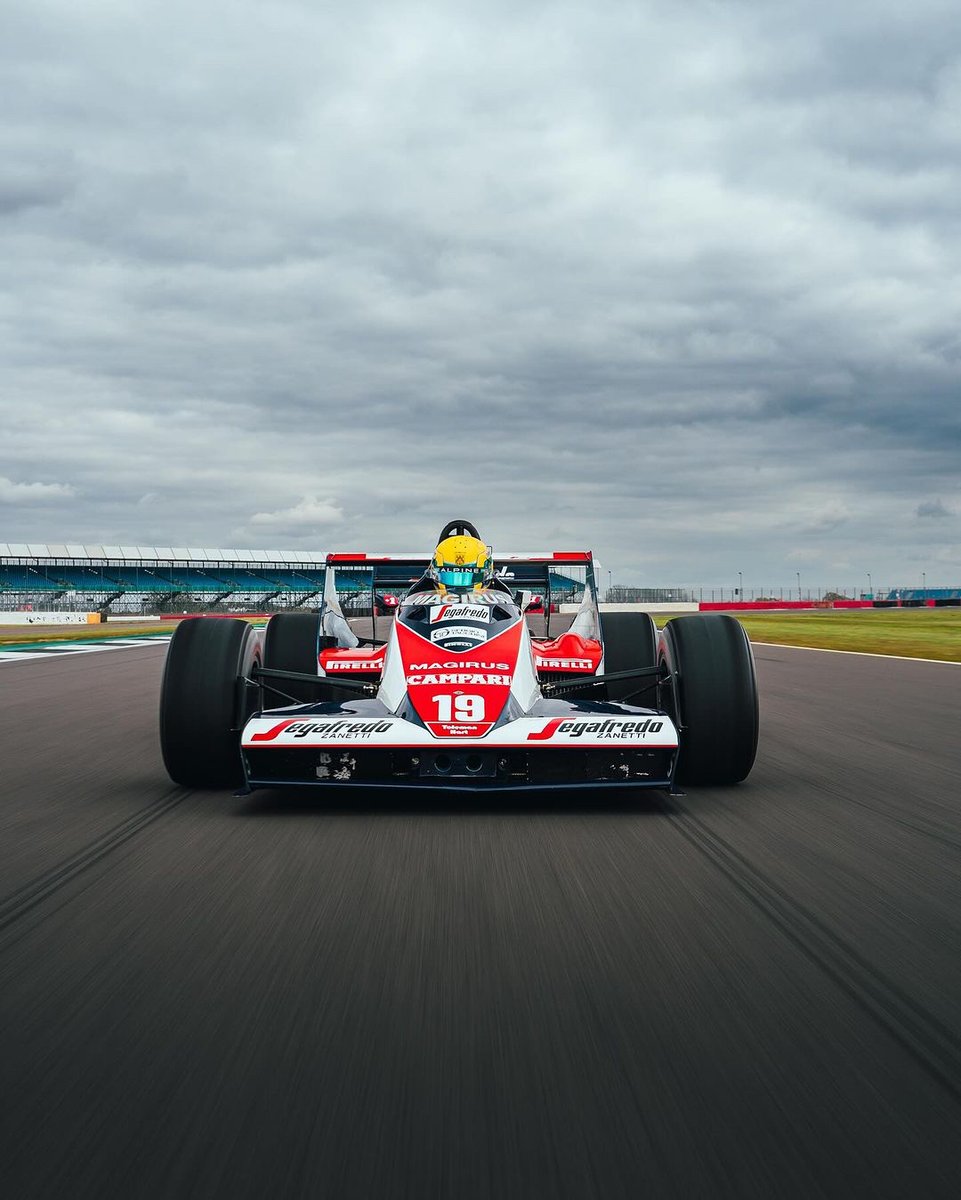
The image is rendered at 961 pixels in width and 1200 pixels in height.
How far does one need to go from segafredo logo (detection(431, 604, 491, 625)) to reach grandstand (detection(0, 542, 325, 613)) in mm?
73048

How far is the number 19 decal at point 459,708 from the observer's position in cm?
553

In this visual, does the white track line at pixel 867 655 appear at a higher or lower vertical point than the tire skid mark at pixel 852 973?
lower

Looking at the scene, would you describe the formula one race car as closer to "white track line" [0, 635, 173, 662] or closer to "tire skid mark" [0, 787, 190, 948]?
"tire skid mark" [0, 787, 190, 948]

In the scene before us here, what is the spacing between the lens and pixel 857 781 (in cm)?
647

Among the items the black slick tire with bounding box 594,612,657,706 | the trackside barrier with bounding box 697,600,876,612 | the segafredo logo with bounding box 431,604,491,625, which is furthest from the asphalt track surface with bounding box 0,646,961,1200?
the trackside barrier with bounding box 697,600,876,612

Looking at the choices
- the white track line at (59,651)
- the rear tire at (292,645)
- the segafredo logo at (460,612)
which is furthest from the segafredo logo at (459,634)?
the white track line at (59,651)

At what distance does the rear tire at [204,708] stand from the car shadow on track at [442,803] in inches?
11.0

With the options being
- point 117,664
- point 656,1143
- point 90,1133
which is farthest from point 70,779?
Answer: point 117,664

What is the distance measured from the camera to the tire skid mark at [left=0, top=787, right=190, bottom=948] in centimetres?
379

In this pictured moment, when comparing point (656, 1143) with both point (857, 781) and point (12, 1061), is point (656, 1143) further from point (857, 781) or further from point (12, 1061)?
point (857, 781)

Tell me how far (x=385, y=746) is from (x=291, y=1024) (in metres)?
2.66

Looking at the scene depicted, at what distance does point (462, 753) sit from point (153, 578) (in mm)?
89608

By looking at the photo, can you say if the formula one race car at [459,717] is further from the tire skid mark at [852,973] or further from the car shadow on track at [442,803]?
the tire skid mark at [852,973]

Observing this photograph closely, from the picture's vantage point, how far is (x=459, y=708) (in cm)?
557
